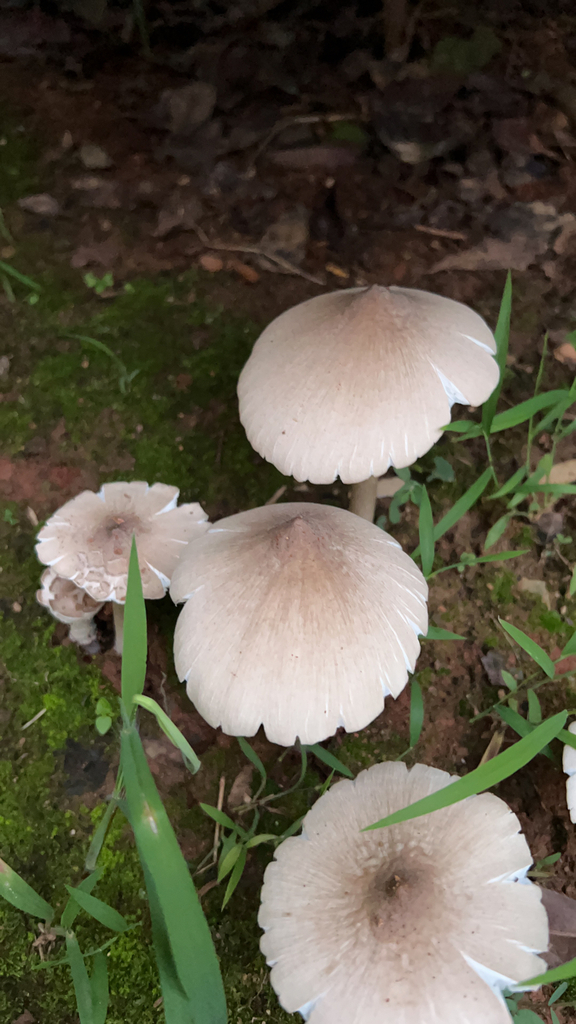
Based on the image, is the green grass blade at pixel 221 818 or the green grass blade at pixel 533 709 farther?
the green grass blade at pixel 533 709

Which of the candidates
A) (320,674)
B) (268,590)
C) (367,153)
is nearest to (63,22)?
(367,153)

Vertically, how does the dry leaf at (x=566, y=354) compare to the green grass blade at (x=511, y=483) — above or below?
above

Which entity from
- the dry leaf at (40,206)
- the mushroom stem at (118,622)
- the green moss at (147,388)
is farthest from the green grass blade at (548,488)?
the dry leaf at (40,206)

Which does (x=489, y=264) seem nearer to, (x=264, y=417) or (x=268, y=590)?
(x=264, y=417)

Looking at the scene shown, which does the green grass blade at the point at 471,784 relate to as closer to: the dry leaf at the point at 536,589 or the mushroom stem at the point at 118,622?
the dry leaf at the point at 536,589

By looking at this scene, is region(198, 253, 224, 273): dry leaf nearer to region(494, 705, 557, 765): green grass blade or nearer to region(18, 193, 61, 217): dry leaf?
region(18, 193, 61, 217): dry leaf

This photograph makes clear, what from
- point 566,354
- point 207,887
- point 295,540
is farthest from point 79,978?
point 566,354

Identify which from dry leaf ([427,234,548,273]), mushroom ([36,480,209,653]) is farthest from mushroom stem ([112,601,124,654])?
dry leaf ([427,234,548,273])
